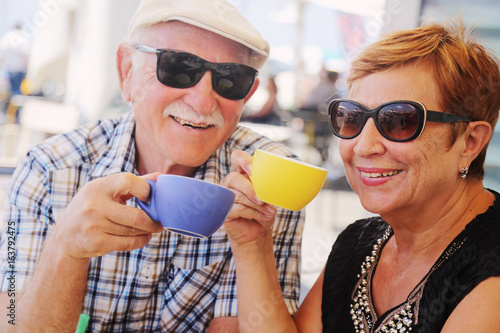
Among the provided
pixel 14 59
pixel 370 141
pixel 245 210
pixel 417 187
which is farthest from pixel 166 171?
pixel 14 59

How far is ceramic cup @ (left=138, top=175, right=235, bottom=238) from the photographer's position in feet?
3.28

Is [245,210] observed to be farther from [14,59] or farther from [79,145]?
[14,59]

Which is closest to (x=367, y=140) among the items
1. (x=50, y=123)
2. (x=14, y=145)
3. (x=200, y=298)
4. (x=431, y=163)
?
(x=431, y=163)

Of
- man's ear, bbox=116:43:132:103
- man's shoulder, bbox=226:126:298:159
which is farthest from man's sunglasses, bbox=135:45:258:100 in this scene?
man's shoulder, bbox=226:126:298:159

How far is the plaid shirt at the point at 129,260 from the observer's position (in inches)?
60.4

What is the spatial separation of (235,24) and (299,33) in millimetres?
9253

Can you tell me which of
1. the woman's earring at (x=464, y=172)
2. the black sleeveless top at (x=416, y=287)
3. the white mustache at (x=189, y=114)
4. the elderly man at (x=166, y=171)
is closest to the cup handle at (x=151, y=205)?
Answer: the elderly man at (x=166, y=171)

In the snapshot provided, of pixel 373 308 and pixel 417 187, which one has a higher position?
pixel 417 187

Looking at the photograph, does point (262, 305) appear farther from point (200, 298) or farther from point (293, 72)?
point (293, 72)

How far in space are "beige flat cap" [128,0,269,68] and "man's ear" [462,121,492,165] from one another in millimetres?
724

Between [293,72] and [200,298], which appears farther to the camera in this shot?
[293,72]

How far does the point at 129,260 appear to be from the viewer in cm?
155

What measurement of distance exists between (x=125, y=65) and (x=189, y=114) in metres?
0.38

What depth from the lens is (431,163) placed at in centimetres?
123
